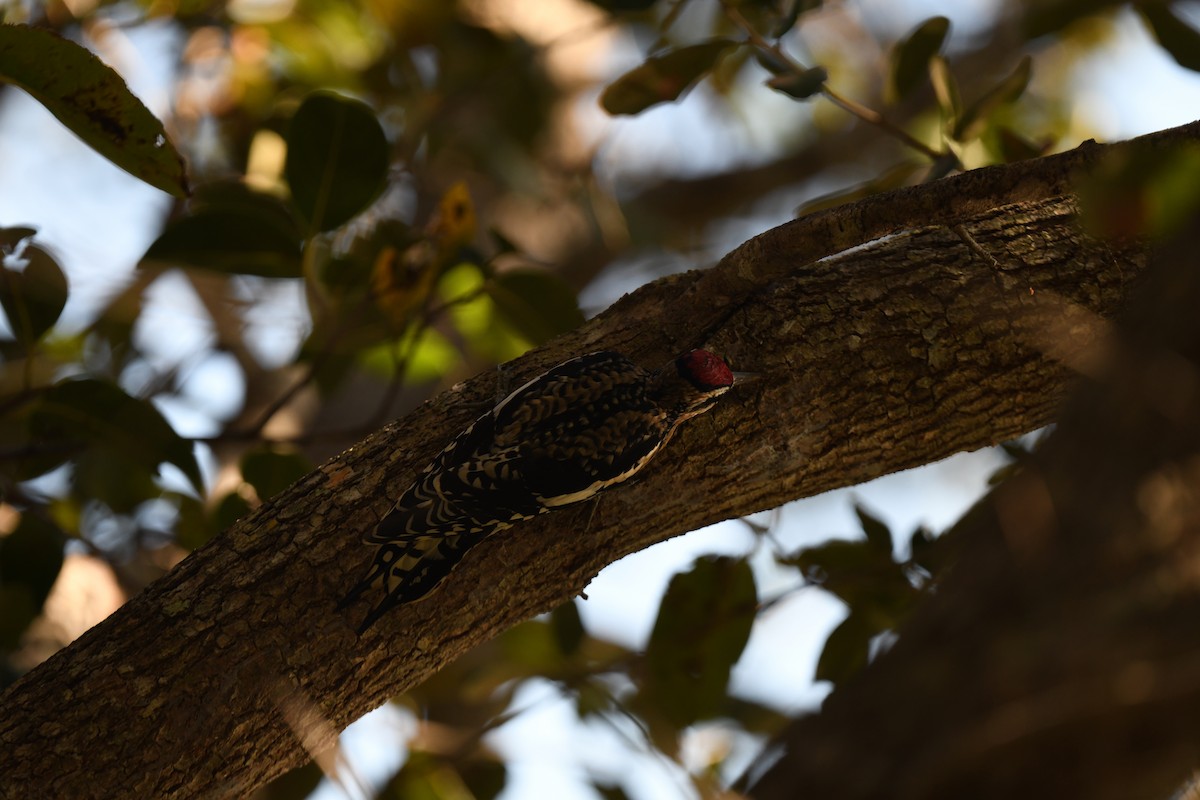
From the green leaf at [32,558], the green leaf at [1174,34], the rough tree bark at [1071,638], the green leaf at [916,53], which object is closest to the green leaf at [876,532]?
the green leaf at [916,53]

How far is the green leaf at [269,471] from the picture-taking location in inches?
119

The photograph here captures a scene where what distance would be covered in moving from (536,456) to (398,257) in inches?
45.1

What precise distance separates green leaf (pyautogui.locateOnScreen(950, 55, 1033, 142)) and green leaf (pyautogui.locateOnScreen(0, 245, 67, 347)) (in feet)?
8.37

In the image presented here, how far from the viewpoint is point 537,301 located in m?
3.09

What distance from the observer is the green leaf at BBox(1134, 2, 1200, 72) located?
2748 mm

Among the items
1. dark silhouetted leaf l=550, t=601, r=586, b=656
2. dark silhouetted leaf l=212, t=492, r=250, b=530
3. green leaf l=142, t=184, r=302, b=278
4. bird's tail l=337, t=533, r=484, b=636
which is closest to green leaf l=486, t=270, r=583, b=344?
green leaf l=142, t=184, r=302, b=278

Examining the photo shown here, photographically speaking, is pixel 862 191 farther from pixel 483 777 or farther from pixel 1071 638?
pixel 483 777

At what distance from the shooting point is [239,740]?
6.57 ft

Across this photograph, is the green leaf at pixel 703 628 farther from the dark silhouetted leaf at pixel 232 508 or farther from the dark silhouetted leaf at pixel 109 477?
the dark silhouetted leaf at pixel 109 477

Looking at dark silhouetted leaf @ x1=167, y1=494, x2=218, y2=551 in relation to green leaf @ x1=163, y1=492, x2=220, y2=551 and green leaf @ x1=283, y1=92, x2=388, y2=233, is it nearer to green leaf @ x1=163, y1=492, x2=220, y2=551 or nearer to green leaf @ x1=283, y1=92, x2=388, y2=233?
green leaf @ x1=163, y1=492, x2=220, y2=551

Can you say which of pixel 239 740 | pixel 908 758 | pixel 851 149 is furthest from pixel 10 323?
pixel 851 149

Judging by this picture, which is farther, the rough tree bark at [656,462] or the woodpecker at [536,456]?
the woodpecker at [536,456]

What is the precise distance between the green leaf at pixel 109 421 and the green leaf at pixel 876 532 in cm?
198

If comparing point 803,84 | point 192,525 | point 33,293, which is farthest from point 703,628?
point 33,293
